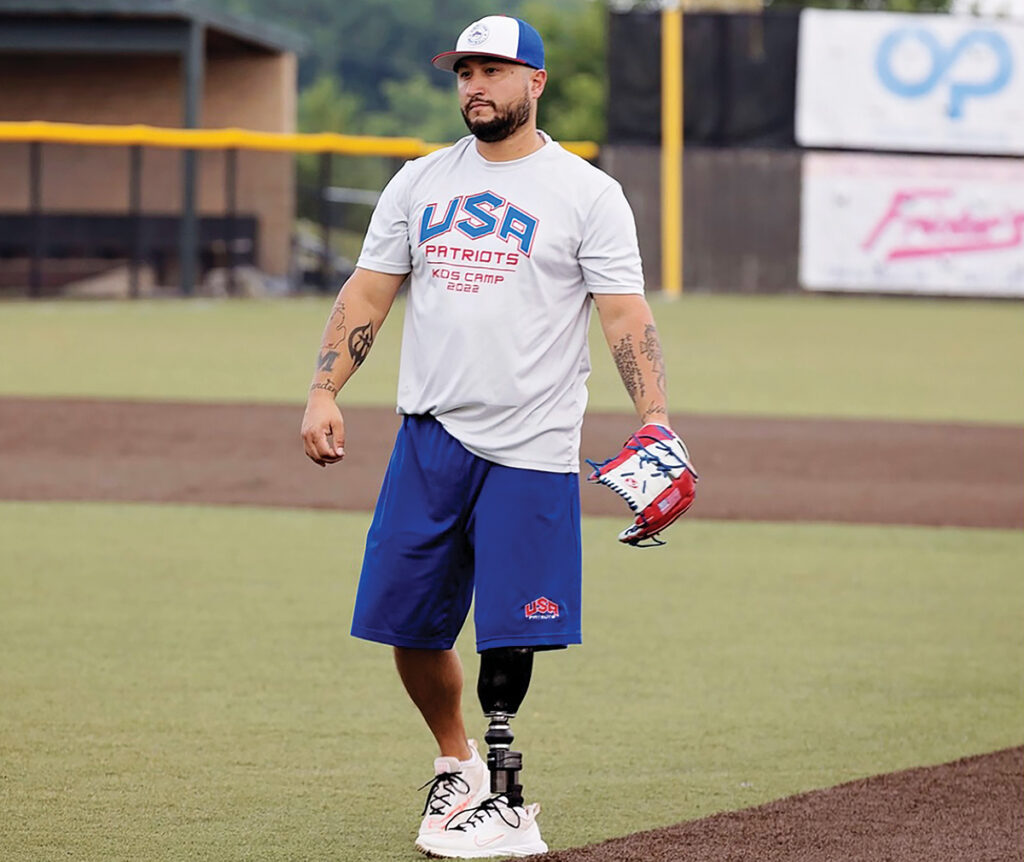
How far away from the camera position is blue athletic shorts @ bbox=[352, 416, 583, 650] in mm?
4488

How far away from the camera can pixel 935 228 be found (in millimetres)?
31438

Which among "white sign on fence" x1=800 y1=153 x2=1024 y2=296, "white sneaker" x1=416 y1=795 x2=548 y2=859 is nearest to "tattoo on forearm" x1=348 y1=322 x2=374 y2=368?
"white sneaker" x1=416 y1=795 x2=548 y2=859

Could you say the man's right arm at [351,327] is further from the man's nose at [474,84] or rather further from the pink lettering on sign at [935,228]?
the pink lettering on sign at [935,228]

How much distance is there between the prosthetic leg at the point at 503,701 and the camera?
15.0 feet

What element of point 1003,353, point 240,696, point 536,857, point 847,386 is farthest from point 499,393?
point 1003,353

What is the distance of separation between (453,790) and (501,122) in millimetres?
1635

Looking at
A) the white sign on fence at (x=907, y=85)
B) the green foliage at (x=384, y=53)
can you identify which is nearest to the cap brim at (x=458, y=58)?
the white sign on fence at (x=907, y=85)

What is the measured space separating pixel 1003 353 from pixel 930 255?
9942mm

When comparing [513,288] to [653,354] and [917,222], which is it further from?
[917,222]

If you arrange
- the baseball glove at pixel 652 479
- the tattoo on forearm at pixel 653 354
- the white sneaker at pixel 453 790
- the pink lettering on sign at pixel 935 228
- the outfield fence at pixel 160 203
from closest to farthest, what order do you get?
1. the baseball glove at pixel 652 479
2. the tattoo on forearm at pixel 653 354
3. the white sneaker at pixel 453 790
4. the outfield fence at pixel 160 203
5. the pink lettering on sign at pixel 935 228

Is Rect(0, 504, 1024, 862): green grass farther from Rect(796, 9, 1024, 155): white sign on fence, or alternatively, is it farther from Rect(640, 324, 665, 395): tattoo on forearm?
Rect(796, 9, 1024, 155): white sign on fence

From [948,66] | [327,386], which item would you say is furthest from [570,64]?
[327,386]

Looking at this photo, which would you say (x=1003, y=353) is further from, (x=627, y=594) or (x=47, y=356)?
(x=627, y=594)

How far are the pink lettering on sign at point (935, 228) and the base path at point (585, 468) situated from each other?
17.4 meters
